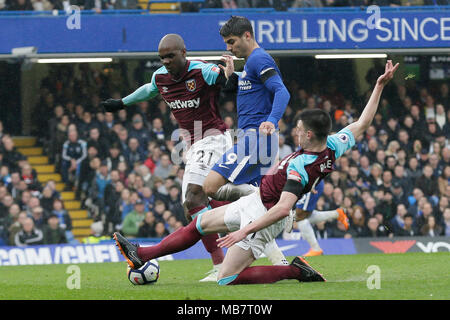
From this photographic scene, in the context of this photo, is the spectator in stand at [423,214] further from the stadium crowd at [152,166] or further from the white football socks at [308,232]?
the white football socks at [308,232]

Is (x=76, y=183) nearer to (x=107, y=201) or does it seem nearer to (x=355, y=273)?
(x=107, y=201)

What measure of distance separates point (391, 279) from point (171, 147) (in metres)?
9.92

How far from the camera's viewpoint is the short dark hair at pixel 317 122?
6.91m

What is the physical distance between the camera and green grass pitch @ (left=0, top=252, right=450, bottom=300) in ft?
21.1

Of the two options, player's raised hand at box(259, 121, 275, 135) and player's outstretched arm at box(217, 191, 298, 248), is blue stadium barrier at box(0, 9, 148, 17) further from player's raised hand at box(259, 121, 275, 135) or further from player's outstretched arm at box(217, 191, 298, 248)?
player's outstretched arm at box(217, 191, 298, 248)

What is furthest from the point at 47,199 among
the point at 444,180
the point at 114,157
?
the point at 444,180

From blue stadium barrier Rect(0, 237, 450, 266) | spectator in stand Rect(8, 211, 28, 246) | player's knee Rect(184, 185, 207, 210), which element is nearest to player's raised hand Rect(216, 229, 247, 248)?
player's knee Rect(184, 185, 207, 210)

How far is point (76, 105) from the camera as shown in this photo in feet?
59.5

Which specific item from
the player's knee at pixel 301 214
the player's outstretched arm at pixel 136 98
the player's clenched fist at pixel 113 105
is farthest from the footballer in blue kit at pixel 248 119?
the player's knee at pixel 301 214

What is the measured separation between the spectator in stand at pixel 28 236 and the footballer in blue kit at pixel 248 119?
7283mm

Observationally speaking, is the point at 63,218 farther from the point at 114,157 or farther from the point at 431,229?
the point at 431,229

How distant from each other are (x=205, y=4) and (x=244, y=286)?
36.6ft

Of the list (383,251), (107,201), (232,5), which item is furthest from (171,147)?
(383,251)

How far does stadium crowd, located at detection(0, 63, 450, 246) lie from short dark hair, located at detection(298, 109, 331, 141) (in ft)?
27.7
